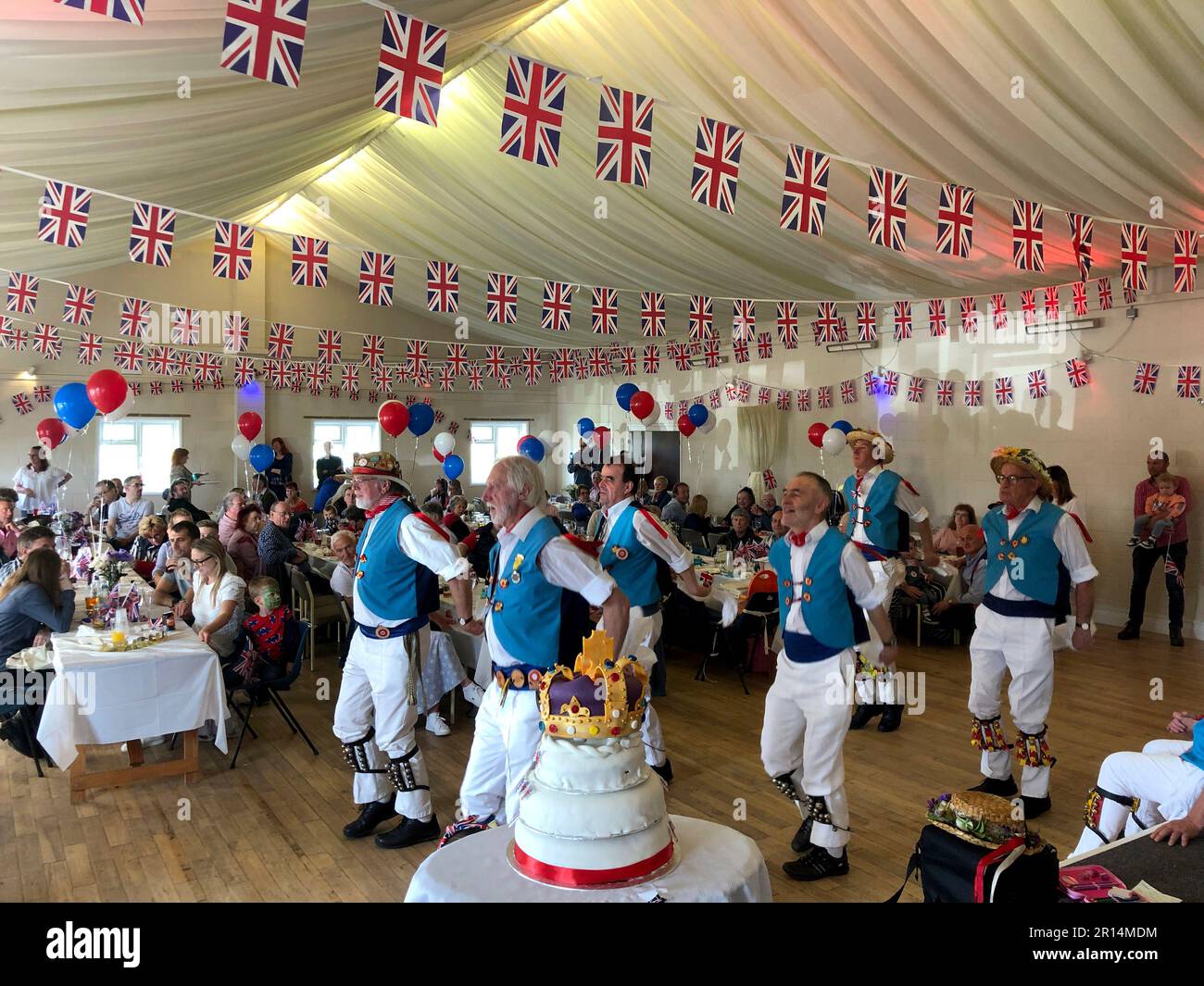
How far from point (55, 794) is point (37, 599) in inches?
46.9

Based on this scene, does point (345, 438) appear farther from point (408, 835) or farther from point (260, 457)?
point (408, 835)

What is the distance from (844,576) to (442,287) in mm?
7544

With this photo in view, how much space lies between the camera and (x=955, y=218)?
6473 millimetres

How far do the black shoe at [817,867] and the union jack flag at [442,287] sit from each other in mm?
7665

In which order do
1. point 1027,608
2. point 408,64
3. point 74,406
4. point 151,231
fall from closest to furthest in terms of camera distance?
point 408,64 < point 1027,608 < point 151,231 < point 74,406

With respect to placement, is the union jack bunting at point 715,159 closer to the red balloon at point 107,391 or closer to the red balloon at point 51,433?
the red balloon at point 107,391

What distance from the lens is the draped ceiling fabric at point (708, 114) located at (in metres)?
5.53

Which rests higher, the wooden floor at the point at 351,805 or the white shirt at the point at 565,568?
the white shirt at the point at 565,568

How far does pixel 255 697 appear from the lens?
20.7 ft

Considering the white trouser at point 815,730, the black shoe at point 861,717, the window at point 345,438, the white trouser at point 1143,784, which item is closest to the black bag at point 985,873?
the white trouser at point 1143,784

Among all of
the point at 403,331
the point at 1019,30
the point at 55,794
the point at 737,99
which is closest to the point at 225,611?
the point at 55,794

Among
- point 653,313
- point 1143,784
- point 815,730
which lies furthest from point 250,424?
point 1143,784

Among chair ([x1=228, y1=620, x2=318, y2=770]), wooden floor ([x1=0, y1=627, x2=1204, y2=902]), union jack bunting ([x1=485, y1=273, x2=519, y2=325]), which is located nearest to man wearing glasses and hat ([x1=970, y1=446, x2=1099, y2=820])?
wooden floor ([x1=0, y1=627, x2=1204, y2=902])

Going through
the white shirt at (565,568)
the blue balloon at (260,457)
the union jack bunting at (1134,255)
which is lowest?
the white shirt at (565,568)
